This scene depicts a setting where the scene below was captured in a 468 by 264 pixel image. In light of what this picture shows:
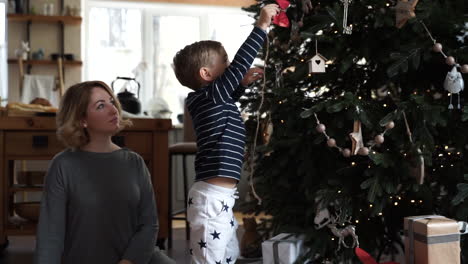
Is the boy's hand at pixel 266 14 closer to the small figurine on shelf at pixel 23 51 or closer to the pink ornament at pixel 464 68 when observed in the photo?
the pink ornament at pixel 464 68

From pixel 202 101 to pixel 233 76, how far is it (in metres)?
0.16

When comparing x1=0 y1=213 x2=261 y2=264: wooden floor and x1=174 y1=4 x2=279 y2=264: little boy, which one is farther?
x1=0 y1=213 x2=261 y2=264: wooden floor

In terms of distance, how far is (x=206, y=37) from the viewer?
5.89 metres

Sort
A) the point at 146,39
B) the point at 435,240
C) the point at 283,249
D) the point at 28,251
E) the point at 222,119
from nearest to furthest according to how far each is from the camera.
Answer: the point at 435,240
the point at 222,119
the point at 283,249
the point at 28,251
the point at 146,39

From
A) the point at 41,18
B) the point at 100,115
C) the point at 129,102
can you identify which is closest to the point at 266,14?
the point at 100,115

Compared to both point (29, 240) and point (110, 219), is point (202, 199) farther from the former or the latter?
point (29, 240)

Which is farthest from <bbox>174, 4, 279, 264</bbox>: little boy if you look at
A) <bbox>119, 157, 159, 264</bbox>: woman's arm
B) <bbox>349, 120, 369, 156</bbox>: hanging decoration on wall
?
<bbox>349, 120, 369, 156</bbox>: hanging decoration on wall

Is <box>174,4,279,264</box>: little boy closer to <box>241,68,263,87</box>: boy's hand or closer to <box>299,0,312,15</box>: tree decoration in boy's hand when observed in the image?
<box>241,68,263,87</box>: boy's hand

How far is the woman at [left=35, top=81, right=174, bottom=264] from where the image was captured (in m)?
1.91

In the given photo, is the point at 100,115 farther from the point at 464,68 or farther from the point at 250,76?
the point at 464,68

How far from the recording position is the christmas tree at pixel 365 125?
6.37 ft

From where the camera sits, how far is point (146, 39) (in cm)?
574

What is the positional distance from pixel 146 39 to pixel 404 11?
13.5ft

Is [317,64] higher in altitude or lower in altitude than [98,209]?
higher
